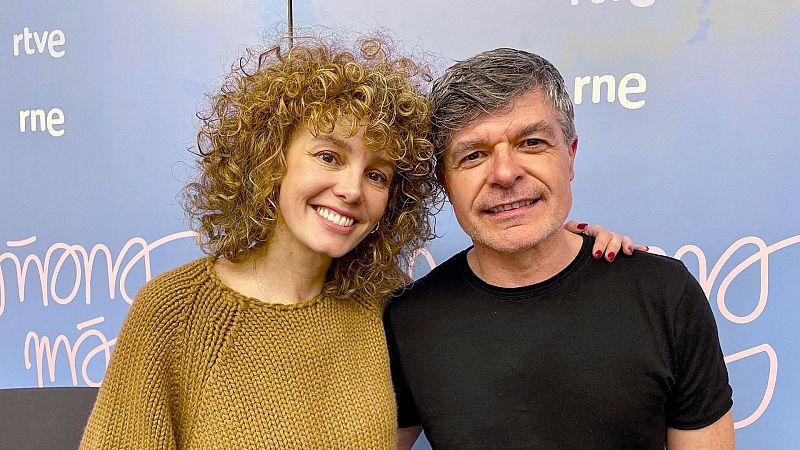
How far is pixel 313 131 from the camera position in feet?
3.55

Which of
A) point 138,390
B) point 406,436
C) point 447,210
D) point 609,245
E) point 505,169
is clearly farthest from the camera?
point 447,210

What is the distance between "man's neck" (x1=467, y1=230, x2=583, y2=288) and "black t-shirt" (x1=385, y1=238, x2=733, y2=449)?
0.02 metres

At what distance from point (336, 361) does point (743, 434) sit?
0.97 metres

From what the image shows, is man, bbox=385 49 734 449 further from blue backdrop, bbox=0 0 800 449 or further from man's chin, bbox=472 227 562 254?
blue backdrop, bbox=0 0 800 449

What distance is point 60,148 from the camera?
1688 millimetres

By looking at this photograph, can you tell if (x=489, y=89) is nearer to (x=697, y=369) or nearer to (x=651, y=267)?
(x=651, y=267)

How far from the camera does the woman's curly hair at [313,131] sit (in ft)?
3.63

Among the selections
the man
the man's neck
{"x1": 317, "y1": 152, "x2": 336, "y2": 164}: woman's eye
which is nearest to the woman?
{"x1": 317, "y1": 152, "x2": 336, "y2": 164}: woman's eye

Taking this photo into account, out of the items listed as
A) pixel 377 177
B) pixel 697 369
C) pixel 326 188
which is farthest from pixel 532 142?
pixel 697 369

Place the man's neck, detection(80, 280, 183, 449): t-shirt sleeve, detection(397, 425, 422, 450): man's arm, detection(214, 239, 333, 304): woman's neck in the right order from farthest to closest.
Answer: detection(397, 425, 422, 450): man's arm → the man's neck → detection(214, 239, 333, 304): woman's neck → detection(80, 280, 183, 449): t-shirt sleeve

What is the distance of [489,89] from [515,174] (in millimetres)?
162

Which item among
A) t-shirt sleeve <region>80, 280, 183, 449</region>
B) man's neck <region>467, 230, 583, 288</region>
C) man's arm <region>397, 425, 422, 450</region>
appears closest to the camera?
t-shirt sleeve <region>80, 280, 183, 449</region>

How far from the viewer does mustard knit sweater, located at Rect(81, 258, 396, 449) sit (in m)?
1.02

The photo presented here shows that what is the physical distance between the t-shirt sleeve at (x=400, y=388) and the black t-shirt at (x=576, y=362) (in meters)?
0.01
